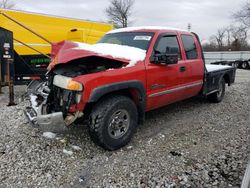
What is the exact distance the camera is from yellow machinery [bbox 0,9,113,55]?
8727 millimetres

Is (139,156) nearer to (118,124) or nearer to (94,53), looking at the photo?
(118,124)

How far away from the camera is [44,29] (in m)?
9.55

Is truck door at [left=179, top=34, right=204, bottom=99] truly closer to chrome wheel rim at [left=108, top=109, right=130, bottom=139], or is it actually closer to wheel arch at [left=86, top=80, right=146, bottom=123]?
wheel arch at [left=86, top=80, right=146, bottom=123]

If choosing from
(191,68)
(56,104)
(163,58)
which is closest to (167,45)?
(163,58)

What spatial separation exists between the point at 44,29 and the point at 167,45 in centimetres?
576

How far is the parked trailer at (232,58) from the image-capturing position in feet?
82.3

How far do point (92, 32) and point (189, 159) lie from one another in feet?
24.6

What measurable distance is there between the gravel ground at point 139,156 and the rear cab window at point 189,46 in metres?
1.42

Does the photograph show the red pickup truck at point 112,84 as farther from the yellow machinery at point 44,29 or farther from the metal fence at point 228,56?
the metal fence at point 228,56

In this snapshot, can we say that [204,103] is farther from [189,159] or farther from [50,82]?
[50,82]

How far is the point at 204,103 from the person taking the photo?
740 centimetres

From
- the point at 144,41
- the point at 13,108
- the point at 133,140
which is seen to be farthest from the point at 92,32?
the point at 133,140

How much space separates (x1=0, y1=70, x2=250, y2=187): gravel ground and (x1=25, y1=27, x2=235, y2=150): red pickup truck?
411 mm

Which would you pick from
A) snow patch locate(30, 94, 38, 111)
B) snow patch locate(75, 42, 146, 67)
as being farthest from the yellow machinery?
snow patch locate(75, 42, 146, 67)
